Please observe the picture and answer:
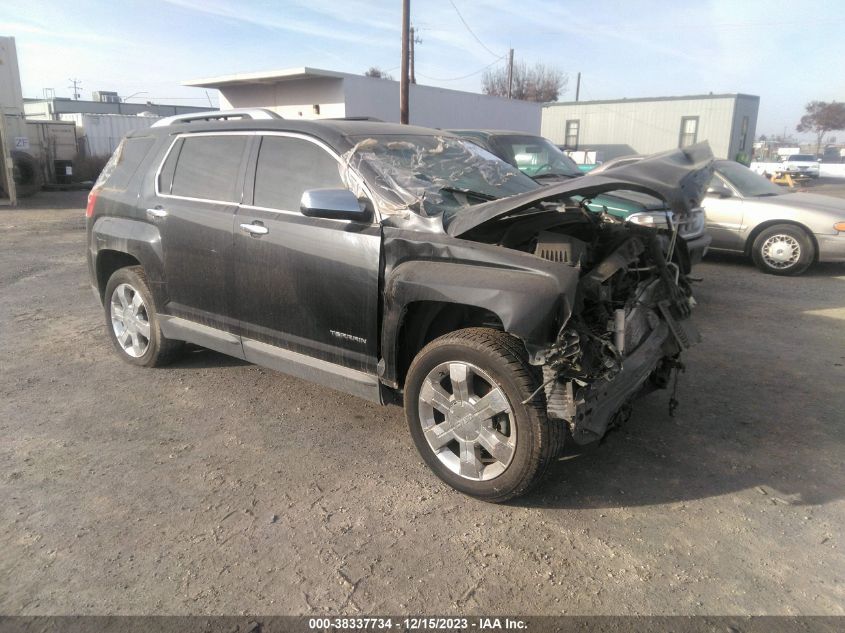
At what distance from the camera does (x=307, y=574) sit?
9.12 ft

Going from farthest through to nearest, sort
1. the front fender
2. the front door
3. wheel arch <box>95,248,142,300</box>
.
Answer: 1. the front door
2. wheel arch <box>95,248,142,300</box>
3. the front fender

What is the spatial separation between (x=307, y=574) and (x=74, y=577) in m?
1.01

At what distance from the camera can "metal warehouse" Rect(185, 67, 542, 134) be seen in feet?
80.2

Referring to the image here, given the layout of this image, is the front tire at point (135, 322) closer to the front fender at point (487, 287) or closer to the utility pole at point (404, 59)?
the front fender at point (487, 287)

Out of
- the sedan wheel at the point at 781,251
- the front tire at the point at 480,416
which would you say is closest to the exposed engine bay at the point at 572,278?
the front tire at the point at 480,416

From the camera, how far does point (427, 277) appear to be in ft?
10.8

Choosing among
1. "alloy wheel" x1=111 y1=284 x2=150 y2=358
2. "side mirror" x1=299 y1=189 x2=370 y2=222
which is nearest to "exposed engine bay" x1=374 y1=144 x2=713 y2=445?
"side mirror" x1=299 y1=189 x2=370 y2=222

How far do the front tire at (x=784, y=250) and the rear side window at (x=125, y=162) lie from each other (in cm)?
814

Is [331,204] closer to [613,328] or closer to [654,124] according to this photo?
[613,328]

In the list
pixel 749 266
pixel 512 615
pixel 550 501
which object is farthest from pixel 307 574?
pixel 749 266

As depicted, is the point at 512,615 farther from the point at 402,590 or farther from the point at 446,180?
the point at 446,180

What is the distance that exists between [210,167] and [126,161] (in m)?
1.14

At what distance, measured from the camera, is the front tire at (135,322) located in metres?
4.98

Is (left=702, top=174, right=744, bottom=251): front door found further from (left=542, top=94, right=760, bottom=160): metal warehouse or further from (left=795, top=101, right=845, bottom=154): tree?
(left=795, top=101, right=845, bottom=154): tree
